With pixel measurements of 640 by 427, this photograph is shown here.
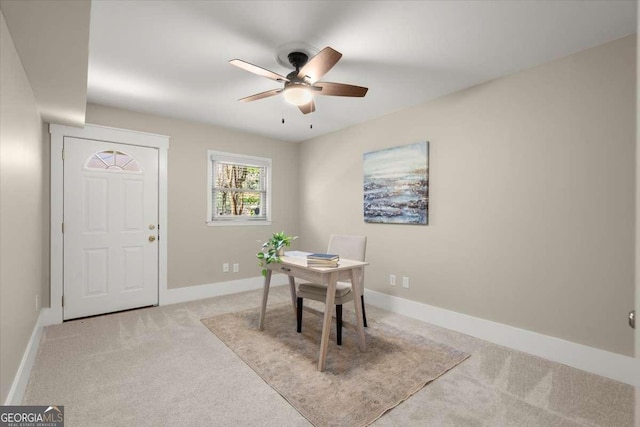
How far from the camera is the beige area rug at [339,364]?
1.85 m

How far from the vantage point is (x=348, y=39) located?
84.1 inches

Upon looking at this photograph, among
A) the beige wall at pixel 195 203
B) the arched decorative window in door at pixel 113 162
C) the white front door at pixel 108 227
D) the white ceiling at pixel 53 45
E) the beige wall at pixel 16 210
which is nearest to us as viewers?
the white ceiling at pixel 53 45

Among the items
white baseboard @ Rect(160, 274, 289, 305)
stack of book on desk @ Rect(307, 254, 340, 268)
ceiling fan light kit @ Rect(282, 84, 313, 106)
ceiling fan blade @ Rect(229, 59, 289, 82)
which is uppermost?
ceiling fan blade @ Rect(229, 59, 289, 82)

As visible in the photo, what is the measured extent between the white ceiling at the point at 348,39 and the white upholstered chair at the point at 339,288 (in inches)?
62.1

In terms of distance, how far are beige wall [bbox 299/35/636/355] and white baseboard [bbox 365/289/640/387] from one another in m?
0.06

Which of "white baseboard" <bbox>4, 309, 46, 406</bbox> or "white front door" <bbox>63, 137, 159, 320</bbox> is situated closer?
"white baseboard" <bbox>4, 309, 46, 406</bbox>

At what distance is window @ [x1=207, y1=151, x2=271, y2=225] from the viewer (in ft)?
14.3

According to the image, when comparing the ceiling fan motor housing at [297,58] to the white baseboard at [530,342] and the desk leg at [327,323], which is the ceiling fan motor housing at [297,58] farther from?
the white baseboard at [530,342]

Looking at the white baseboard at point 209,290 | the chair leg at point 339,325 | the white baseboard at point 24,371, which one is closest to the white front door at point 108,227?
Result: the white baseboard at point 209,290

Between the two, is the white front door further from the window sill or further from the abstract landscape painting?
the abstract landscape painting

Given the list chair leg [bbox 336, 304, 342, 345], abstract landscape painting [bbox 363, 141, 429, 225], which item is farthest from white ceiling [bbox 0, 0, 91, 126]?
abstract landscape painting [bbox 363, 141, 429, 225]

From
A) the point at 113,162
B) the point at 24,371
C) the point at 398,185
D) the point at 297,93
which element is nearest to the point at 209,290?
the point at 113,162

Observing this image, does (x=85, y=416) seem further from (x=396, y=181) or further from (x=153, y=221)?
(x=396, y=181)

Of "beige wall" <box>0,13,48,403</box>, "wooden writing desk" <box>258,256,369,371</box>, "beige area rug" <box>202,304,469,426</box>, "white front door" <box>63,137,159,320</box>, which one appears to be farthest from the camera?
"white front door" <box>63,137,159,320</box>
